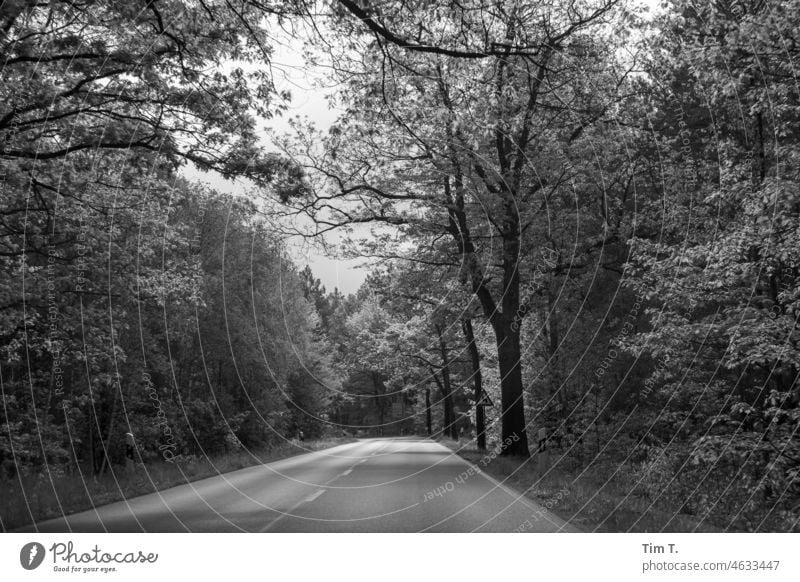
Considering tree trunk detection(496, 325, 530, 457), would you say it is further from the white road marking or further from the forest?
the white road marking

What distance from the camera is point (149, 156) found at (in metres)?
11.1

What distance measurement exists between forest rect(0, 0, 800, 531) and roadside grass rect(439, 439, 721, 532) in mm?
382

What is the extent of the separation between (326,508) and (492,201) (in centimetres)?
1018

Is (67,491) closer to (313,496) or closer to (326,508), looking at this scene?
(313,496)

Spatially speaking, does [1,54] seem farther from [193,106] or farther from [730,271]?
[730,271]

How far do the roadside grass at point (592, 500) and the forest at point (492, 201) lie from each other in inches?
15.0

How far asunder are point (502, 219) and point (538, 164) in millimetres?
1985

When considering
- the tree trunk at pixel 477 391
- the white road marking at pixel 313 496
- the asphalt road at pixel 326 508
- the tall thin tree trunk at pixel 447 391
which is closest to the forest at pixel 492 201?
the asphalt road at pixel 326 508

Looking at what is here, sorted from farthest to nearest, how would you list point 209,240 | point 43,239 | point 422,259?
1. point 209,240
2. point 422,259
3. point 43,239

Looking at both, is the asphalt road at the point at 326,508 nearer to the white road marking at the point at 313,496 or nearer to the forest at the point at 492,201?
the white road marking at the point at 313,496

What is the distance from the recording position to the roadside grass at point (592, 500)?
7.64 meters

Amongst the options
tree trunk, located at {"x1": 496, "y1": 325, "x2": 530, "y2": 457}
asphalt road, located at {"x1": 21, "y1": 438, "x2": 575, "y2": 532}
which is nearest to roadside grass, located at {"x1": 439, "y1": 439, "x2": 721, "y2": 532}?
asphalt road, located at {"x1": 21, "y1": 438, "x2": 575, "y2": 532}

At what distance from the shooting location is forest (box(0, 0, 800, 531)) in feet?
26.7

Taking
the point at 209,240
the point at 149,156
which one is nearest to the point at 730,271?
the point at 149,156
